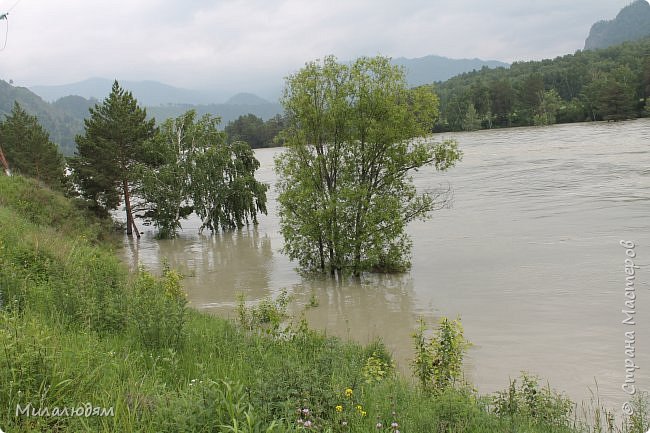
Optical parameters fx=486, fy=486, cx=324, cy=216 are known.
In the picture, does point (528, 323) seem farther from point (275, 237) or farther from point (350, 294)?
point (275, 237)

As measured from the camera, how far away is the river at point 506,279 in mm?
13492

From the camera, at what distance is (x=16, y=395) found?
4598 millimetres

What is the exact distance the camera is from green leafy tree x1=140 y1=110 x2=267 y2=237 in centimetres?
3809

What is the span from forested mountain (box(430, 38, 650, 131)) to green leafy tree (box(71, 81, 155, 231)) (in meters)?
→ 87.4

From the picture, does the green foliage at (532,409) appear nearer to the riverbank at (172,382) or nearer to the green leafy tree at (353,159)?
the riverbank at (172,382)

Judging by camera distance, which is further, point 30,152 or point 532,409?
point 30,152

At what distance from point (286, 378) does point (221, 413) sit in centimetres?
106

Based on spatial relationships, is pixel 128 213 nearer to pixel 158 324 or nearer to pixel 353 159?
pixel 353 159

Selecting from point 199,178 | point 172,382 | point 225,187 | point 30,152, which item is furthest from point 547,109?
point 172,382

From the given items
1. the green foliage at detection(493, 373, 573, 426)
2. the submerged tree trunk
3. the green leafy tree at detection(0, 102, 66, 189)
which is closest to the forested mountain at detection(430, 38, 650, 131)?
the submerged tree trunk

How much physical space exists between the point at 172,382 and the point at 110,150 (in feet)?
112

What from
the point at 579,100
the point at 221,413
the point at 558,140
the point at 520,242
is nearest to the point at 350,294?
the point at 520,242

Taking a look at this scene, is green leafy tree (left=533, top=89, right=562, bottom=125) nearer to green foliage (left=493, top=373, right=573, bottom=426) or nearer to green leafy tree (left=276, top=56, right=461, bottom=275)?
green leafy tree (left=276, top=56, right=461, bottom=275)

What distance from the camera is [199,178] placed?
38.0 meters
